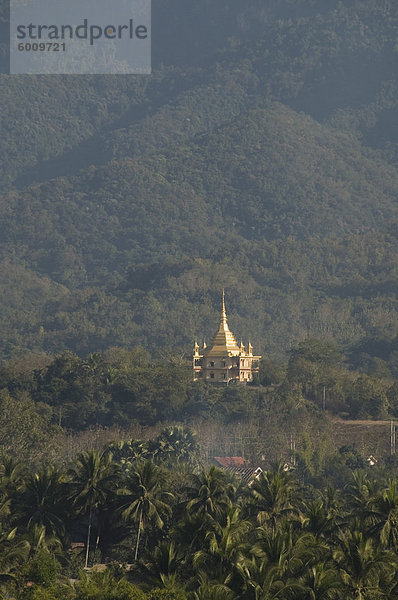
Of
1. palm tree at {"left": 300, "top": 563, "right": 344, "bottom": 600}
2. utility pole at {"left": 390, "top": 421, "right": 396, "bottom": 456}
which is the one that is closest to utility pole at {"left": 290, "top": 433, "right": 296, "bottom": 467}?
utility pole at {"left": 390, "top": 421, "right": 396, "bottom": 456}

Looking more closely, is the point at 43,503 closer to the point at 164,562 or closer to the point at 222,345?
the point at 164,562

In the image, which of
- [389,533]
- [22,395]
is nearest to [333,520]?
[389,533]

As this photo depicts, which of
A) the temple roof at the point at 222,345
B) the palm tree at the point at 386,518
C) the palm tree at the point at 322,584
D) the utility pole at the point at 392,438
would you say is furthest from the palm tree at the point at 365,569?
the temple roof at the point at 222,345

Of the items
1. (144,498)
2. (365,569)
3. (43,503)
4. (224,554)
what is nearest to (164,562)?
(224,554)

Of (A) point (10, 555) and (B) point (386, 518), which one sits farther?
(B) point (386, 518)

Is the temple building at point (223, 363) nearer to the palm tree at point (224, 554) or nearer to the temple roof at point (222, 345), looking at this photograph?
the temple roof at point (222, 345)

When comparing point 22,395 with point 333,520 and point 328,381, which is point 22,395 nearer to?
point 328,381

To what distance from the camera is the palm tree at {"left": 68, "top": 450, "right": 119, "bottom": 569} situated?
7888cm

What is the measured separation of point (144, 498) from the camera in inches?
3051

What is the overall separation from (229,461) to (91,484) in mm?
41017

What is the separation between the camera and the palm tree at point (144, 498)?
252 feet

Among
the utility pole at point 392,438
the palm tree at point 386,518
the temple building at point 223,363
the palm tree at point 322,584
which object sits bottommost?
the palm tree at point 322,584

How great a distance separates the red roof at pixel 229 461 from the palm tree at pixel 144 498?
39.1 m

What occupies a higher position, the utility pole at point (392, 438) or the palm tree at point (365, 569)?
the utility pole at point (392, 438)
